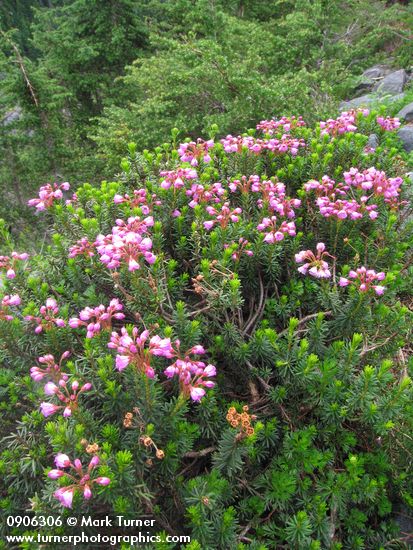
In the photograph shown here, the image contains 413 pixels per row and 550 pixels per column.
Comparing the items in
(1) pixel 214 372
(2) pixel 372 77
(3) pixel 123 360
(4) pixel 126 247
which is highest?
(4) pixel 126 247

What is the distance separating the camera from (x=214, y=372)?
1.96 meters

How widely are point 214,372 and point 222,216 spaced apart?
3.73 feet

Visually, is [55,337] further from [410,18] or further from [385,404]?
[410,18]

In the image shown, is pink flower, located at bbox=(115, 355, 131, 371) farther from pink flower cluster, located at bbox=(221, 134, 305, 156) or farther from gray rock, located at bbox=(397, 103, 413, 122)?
gray rock, located at bbox=(397, 103, 413, 122)

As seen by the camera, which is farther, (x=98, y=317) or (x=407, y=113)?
(x=407, y=113)

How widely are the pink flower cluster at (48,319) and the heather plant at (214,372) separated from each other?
0.01 metres

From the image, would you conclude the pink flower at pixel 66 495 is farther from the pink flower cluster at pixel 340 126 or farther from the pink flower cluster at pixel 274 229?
the pink flower cluster at pixel 340 126

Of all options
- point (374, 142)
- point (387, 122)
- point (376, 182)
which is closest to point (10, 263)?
point (376, 182)

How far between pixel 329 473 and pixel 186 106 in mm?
7603

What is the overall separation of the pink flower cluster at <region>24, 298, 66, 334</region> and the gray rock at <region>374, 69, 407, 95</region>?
34.4 ft

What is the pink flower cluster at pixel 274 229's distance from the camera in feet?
8.50

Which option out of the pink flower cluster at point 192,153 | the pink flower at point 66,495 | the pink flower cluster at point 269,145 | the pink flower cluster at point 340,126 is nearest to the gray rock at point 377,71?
the pink flower cluster at point 340,126

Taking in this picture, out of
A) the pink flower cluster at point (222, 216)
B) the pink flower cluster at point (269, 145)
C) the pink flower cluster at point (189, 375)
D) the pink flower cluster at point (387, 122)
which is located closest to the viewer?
the pink flower cluster at point (189, 375)

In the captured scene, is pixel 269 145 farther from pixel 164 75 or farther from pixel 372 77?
pixel 372 77
